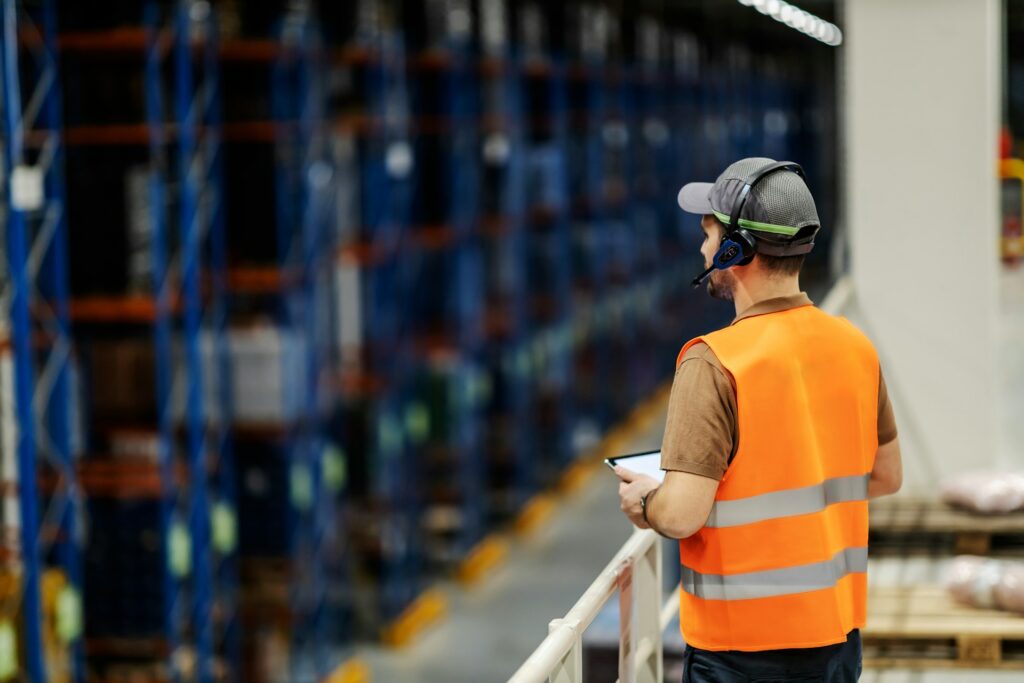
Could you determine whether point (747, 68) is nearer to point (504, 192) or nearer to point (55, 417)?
point (504, 192)

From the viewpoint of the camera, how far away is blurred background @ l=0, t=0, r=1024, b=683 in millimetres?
5754

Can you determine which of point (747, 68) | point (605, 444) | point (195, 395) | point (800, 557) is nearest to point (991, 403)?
point (800, 557)

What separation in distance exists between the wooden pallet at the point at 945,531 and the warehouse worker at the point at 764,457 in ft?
9.05

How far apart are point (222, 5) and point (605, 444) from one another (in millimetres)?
7732

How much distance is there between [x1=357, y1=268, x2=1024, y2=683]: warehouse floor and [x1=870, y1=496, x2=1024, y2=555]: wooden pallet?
1434 mm

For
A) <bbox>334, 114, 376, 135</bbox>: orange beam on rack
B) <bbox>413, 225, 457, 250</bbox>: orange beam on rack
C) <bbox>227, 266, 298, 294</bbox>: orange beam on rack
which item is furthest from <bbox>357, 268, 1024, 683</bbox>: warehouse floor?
<bbox>334, 114, 376, 135</bbox>: orange beam on rack

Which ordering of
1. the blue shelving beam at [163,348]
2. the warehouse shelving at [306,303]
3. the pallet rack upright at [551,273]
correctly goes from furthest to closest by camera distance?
the pallet rack upright at [551,273]
the warehouse shelving at [306,303]
the blue shelving beam at [163,348]

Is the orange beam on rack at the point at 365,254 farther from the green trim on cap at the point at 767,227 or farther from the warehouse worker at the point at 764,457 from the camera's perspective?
the green trim on cap at the point at 767,227

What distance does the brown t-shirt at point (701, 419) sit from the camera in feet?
8.18

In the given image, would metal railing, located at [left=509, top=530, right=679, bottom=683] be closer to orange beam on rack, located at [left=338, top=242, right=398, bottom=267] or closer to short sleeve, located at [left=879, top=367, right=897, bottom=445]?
short sleeve, located at [left=879, top=367, right=897, bottom=445]

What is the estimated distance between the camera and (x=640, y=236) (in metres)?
17.1

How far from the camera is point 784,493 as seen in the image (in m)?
2.60

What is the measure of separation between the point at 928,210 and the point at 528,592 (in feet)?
19.9

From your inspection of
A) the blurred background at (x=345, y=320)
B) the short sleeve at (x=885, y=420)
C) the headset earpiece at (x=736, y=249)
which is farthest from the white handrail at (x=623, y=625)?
the blurred background at (x=345, y=320)
